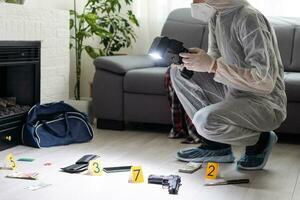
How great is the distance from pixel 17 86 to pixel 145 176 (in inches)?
50.8

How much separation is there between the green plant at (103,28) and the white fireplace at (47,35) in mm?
390

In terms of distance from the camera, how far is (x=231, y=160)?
2748 mm

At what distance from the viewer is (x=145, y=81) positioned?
3443 mm

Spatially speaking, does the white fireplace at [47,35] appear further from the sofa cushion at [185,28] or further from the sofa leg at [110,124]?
the sofa cushion at [185,28]

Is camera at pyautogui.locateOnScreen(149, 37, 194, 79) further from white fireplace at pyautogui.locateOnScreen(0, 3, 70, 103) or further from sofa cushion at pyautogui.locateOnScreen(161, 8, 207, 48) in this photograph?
sofa cushion at pyautogui.locateOnScreen(161, 8, 207, 48)

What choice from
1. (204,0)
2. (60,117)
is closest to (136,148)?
(60,117)

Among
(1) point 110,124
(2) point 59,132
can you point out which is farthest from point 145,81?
(2) point 59,132

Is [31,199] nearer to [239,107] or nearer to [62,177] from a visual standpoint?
[62,177]

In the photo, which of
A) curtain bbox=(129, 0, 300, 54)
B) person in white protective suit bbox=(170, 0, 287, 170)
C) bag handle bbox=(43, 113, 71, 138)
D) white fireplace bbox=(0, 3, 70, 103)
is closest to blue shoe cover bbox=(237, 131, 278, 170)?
person in white protective suit bbox=(170, 0, 287, 170)

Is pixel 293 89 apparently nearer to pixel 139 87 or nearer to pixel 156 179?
pixel 139 87

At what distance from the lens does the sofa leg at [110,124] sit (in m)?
3.61

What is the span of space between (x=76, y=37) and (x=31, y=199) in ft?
7.32

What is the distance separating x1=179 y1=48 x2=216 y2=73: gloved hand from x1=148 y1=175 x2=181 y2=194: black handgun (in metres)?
0.52

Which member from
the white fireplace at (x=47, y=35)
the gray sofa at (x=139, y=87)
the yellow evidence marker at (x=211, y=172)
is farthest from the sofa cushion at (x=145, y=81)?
the yellow evidence marker at (x=211, y=172)
